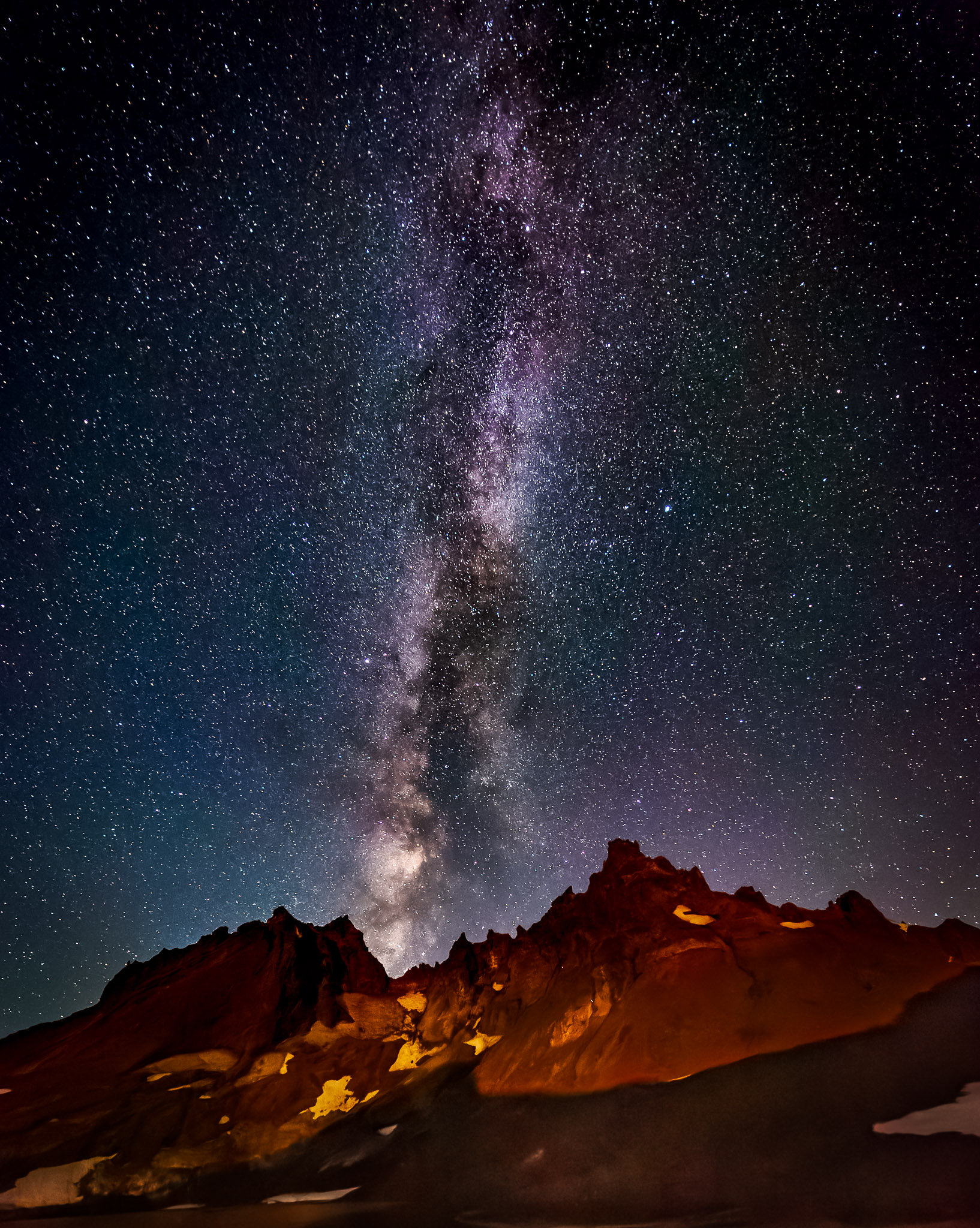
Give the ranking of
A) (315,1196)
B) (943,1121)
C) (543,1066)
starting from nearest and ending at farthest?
1. (943,1121)
2. (315,1196)
3. (543,1066)

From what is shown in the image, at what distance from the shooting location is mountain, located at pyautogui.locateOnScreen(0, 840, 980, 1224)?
2688cm

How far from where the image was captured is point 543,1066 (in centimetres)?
3878

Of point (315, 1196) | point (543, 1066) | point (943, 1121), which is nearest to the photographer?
point (943, 1121)

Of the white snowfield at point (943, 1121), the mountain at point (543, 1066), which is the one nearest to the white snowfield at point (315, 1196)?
the mountain at point (543, 1066)

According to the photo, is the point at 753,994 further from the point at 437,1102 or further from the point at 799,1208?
the point at 437,1102

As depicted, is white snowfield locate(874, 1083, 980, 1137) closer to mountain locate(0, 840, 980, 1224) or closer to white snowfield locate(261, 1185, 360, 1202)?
mountain locate(0, 840, 980, 1224)

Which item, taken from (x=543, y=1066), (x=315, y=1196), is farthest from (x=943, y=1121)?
(x=315, y=1196)

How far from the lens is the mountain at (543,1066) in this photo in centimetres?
2688

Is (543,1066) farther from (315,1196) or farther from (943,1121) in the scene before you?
(943,1121)

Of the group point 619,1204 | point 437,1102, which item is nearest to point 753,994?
point 619,1204

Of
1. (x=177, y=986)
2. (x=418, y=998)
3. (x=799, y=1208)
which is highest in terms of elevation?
(x=177, y=986)

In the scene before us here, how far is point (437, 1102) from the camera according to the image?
38.9m

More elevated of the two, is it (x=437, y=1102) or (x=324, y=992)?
(x=324, y=992)

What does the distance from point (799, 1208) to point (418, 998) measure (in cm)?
4222
